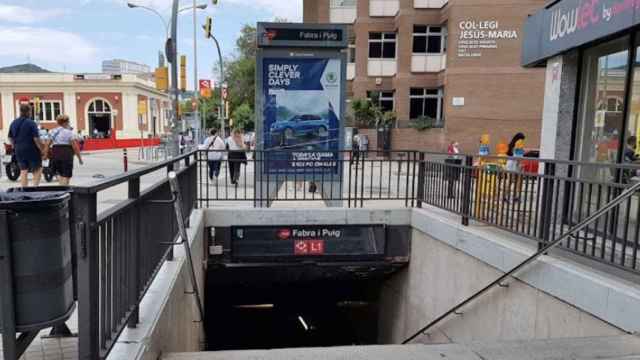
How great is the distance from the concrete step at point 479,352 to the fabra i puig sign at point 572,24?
424 cm

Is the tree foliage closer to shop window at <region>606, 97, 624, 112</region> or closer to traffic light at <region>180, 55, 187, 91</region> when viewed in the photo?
traffic light at <region>180, 55, 187, 91</region>

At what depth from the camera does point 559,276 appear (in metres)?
4.53

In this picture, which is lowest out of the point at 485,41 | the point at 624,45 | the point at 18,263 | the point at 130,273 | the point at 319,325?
the point at 319,325

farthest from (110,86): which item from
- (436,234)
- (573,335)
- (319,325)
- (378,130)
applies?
(573,335)

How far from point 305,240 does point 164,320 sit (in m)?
5.08

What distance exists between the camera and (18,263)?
238cm

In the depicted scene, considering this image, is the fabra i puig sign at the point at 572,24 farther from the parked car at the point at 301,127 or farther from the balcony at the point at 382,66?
the balcony at the point at 382,66

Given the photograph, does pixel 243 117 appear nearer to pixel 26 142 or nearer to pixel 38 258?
pixel 26 142

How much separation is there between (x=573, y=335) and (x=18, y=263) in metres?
4.46

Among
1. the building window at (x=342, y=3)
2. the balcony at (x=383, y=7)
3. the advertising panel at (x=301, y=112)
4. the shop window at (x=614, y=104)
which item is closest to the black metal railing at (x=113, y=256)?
the advertising panel at (x=301, y=112)

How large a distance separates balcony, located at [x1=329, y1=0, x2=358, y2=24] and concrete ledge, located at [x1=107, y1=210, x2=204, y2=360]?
91.8ft

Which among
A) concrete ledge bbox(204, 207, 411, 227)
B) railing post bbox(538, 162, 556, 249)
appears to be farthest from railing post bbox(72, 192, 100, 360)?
concrete ledge bbox(204, 207, 411, 227)

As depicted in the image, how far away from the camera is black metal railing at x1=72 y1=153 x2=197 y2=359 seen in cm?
232

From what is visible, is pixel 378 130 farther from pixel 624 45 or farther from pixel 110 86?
pixel 110 86
